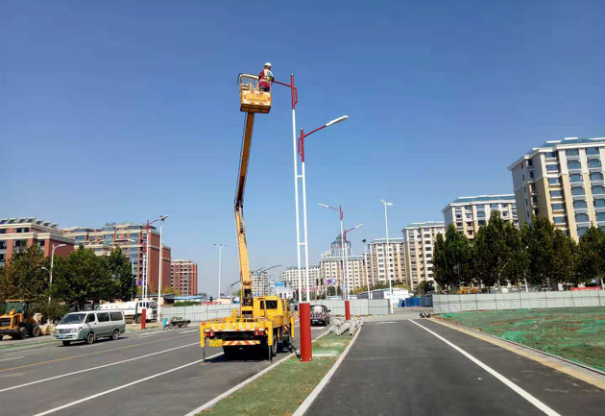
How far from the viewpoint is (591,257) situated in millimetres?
64812

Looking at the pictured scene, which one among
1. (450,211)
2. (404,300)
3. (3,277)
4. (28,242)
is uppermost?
(450,211)

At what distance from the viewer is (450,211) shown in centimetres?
14788

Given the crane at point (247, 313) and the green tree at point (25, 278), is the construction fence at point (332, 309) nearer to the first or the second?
the green tree at point (25, 278)

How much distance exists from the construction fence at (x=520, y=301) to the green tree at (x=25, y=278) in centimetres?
5382

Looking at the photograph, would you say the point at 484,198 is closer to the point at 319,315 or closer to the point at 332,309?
the point at 332,309

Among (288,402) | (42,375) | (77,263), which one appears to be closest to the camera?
(288,402)

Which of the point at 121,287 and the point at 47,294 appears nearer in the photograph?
the point at 47,294

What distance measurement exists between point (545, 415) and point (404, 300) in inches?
3671

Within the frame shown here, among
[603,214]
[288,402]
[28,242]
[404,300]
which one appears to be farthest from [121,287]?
[603,214]

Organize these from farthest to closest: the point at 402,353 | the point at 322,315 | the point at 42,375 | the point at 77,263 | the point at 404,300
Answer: the point at 404,300, the point at 77,263, the point at 322,315, the point at 402,353, the point at 42,375

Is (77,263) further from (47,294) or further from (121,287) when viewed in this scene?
(121,287)

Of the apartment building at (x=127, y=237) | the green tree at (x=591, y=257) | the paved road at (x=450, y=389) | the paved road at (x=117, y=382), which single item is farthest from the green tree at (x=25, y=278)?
the green tree at (x=591, y=257)

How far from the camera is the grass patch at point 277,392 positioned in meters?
8.23

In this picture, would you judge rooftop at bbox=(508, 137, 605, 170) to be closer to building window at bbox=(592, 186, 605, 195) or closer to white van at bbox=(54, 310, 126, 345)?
building window at bbox=(592, 186, 605, 195)
